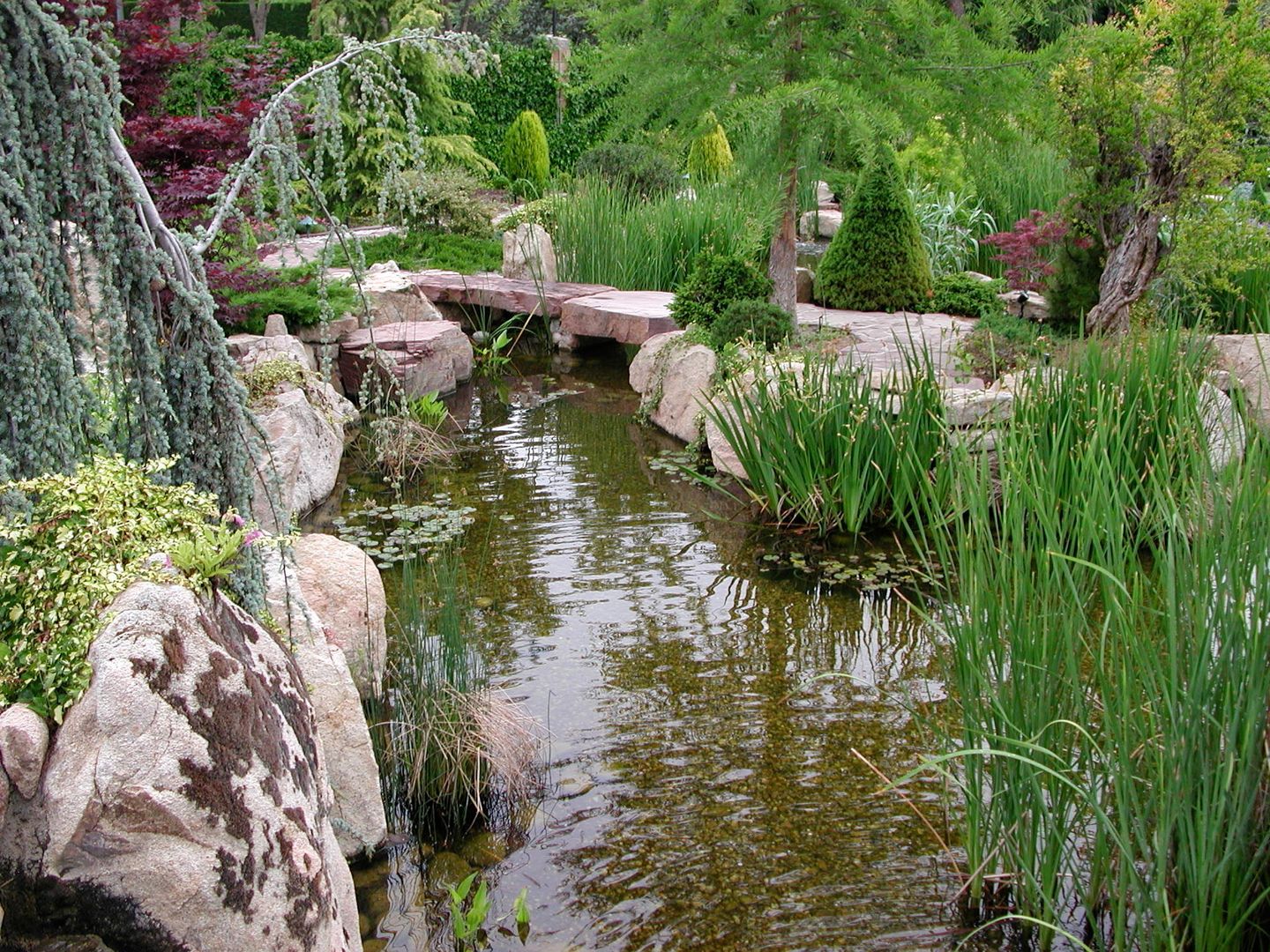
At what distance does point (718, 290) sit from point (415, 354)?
7.28ft

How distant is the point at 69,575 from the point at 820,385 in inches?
155

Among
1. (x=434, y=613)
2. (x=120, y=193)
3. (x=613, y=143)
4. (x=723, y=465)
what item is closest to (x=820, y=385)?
(x=723, y=465)

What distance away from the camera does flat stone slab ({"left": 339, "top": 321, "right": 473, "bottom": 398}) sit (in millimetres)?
8258

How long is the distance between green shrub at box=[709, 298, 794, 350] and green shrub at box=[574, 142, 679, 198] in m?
5.68

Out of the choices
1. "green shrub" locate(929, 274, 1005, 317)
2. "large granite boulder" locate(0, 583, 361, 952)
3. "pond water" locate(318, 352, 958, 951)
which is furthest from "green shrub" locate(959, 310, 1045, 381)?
"large granite boulder" locate(0, 583, 361, 952)

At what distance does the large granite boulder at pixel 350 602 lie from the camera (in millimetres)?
3723

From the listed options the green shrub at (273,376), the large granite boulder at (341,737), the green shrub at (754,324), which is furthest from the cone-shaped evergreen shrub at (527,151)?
the large granite boulder at (341,737)

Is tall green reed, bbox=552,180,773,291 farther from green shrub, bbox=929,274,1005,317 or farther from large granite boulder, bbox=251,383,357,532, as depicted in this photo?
large granite boulder, bbox=251,383,357,532

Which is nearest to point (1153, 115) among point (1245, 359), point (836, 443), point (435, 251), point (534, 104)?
point (1245, 359)

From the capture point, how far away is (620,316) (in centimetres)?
910

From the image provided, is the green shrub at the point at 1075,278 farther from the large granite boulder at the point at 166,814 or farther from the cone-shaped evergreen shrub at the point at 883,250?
the large granite boulder at the point at 166,814

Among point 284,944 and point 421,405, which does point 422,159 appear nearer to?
point 284,944

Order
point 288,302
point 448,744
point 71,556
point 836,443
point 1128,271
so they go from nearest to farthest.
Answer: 1. point 71,556
2. point 448,744
3. point 836,443
4. point 1128,271
5. point 288,302

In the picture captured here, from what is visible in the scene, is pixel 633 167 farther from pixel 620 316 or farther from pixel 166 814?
pixel 166 814
